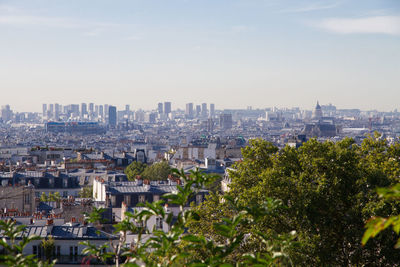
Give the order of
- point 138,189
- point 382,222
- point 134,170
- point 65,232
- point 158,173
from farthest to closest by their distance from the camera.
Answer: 1. point 134,170
2. point 158,173
3. point 138,189
4. point 65,232
5. point 382,222

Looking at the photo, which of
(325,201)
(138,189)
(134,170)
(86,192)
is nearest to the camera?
(325,201)

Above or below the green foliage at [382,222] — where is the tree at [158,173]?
below

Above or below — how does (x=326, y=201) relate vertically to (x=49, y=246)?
above

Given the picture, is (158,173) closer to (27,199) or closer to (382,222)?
(27,199)

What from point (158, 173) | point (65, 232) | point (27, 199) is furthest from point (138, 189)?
point (65, 232)

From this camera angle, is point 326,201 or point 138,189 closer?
point 326,201

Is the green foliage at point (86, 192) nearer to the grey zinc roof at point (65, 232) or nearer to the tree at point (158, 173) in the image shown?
the tree at point (158, 173)

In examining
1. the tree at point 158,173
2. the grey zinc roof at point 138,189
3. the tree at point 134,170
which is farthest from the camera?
the tree at point 134,170

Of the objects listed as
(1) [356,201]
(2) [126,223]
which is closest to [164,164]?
(1) [356,201]

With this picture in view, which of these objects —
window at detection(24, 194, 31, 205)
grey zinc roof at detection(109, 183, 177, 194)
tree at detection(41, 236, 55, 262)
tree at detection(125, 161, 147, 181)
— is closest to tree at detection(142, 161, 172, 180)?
tree at detection(125, 161, 147, 181)

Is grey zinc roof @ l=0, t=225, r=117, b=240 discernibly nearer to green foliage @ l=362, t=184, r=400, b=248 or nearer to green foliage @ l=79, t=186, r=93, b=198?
green foliage @ l=362, t=184, r=400, b=248

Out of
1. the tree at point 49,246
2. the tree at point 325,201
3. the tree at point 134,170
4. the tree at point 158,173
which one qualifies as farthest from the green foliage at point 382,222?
the tree at point 134,170
